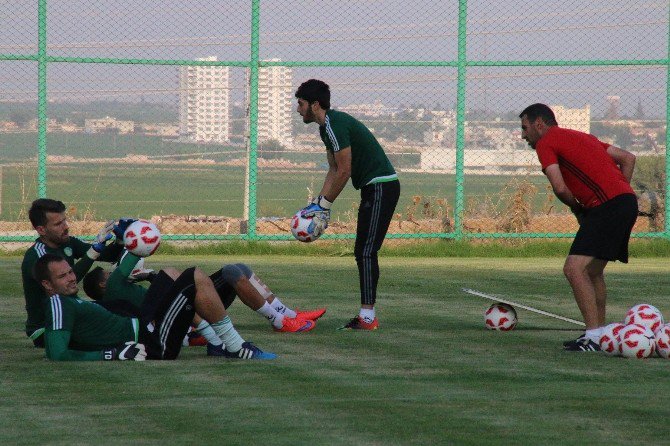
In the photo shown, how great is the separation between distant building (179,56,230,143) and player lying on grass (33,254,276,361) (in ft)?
31.1

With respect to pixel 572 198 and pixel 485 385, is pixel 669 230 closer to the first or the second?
pixel 572 198

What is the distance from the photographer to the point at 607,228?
9.77m

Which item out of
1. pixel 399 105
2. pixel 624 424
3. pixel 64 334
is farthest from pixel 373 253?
pixel 399 105

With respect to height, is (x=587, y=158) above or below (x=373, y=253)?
above

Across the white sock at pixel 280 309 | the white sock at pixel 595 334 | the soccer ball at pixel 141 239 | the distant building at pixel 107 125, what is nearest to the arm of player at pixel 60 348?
the soccer ball at pixel 141 239

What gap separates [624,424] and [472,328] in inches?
166

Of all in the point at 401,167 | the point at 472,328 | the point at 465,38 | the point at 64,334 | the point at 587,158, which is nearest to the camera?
the point at 64,334

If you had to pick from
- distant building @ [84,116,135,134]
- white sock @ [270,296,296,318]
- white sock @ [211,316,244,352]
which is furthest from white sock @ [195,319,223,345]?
distant building @ [84,116,135,134]

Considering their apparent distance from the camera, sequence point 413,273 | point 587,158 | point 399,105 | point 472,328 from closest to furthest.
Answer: point 587,158, point 472,328, point 413,273, point 399,105

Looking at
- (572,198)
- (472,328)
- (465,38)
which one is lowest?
(472,328)

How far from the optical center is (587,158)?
9.75 m

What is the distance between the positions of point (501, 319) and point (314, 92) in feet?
7.75

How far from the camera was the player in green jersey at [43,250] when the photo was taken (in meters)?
9.33

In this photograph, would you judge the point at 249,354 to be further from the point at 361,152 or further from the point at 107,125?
the point at 107,125
